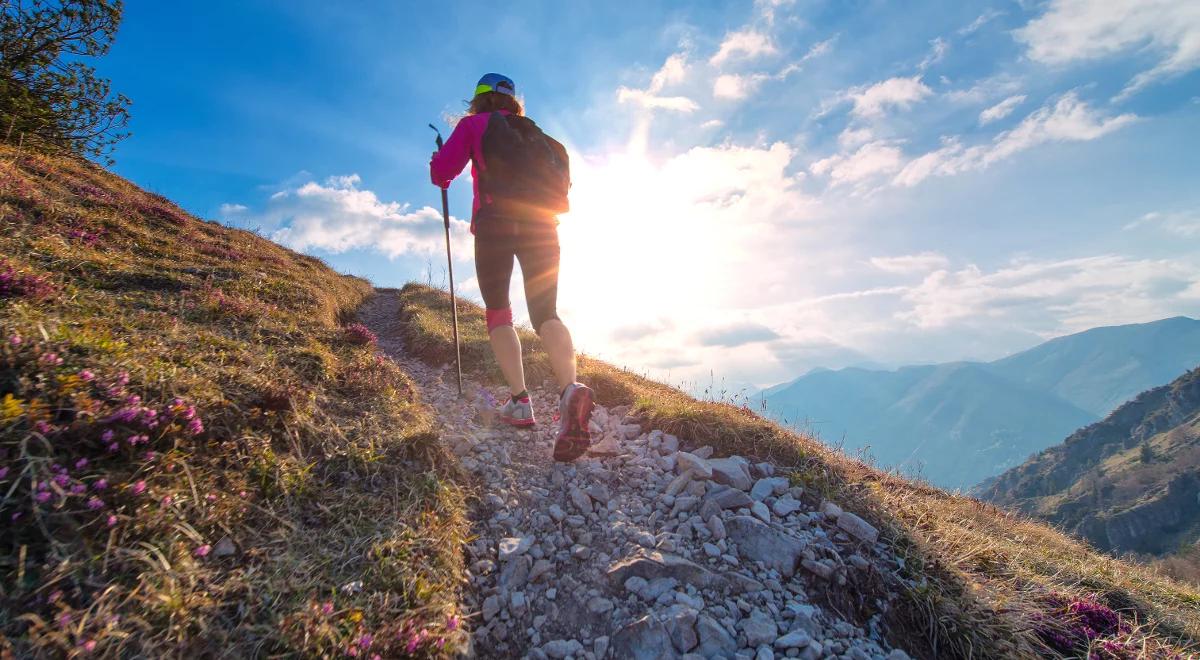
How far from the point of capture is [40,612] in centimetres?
232

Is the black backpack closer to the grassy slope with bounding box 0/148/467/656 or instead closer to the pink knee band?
the pink knee band

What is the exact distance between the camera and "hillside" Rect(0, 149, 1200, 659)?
269 centimetres

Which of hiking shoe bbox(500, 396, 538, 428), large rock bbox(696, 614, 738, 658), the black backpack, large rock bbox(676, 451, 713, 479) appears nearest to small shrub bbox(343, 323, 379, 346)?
hiking shoe bbox(500, 396, 538, 428)

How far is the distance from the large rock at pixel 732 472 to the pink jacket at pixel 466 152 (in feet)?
12.8

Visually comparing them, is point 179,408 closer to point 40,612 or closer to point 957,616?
point 40,612

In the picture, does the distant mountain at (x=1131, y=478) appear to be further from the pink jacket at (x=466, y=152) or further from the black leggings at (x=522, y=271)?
the pink jacket at (x=466, y=152)

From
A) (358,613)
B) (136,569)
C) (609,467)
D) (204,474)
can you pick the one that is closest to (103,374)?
(204,474)

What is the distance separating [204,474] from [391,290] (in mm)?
20162

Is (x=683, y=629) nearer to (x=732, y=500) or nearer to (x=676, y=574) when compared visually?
(x=676, y=574)

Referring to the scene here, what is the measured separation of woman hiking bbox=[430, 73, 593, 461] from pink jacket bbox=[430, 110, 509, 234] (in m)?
0.01

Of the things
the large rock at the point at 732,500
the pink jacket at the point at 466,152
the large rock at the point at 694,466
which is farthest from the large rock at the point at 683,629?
the pink jacket at the point at 466,152

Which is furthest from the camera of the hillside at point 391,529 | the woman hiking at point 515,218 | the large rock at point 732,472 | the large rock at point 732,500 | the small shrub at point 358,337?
the small shrub at point 358,337

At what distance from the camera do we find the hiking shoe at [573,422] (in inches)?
216

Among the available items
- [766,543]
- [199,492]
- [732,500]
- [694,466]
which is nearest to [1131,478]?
[694,466]
